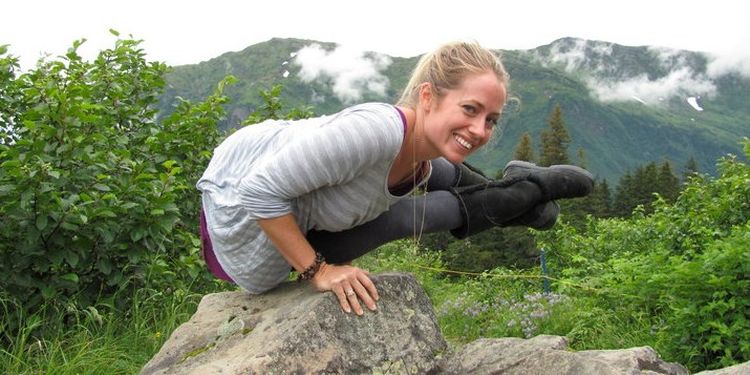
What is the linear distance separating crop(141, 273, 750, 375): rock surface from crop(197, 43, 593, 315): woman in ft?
0.40

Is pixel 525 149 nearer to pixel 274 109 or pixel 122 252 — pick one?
pixel 274 109

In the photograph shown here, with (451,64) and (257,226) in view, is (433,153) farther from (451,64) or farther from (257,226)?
(257,226)

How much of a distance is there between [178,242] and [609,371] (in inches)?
150

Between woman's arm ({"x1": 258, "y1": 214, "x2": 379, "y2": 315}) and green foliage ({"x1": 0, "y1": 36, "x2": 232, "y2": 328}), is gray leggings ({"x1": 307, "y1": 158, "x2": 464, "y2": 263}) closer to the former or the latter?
woman's arm ({"x1": 258, "y1": 214, "x2": 379, "y2": 315})

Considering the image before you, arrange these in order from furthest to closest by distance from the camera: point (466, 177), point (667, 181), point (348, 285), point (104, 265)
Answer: point (667, 181), point (104, 265), point (466, 177), point (348, 285)

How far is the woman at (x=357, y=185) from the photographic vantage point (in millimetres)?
3023

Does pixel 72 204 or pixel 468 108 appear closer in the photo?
pixel 468 108

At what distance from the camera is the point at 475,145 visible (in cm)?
Answer: 323

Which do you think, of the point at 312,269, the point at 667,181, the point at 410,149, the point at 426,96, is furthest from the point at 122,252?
the point at 667,181

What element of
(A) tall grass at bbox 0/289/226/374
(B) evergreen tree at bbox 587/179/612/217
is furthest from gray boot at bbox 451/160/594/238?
(B) evergreen tree at bbox 587/179/612/217

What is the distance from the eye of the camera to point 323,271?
3291mm

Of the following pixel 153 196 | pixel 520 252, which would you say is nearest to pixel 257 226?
pixel 153 196

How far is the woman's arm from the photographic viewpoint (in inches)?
124

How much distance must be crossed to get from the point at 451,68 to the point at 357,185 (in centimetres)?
66
